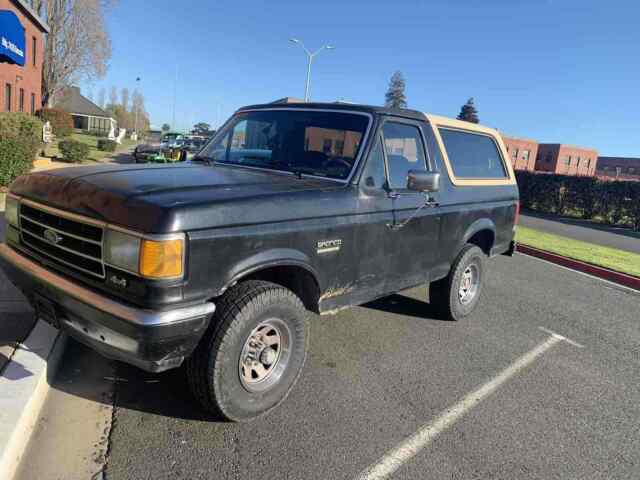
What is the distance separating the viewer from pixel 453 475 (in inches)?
118

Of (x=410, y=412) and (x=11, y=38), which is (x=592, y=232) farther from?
(x=11, y=38)

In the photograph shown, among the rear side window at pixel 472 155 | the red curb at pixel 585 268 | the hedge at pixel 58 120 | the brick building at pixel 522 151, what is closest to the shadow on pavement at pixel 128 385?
the rear side window at pixel 472 155

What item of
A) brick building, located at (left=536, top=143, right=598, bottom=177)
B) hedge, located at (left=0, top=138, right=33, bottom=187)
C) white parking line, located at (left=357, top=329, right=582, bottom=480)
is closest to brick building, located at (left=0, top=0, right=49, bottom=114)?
hedge, located at (left=0, top=138, right=33, bottom=187)

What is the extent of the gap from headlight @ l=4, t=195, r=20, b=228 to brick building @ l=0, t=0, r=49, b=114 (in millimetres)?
17112

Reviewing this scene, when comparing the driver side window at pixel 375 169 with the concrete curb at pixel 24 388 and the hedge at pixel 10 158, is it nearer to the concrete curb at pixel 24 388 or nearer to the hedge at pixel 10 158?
the concrete curb at pixel 24 388

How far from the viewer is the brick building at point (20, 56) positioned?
1808 centimetres

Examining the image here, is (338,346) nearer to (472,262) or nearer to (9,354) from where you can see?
(472,262)

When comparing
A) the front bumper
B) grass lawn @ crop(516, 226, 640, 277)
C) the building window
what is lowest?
grass lawn @ crop(516, 226, 640, 277)

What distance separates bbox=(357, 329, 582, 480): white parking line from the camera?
2984mm

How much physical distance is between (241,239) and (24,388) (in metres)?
1.62

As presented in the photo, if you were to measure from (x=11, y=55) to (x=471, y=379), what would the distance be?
65.9 feet

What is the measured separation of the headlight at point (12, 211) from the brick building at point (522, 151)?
238 ft

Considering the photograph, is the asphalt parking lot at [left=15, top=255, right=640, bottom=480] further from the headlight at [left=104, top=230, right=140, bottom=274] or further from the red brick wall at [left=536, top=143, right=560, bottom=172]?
the red brick wall at [left=536, top=143, right=560, bottom=172]

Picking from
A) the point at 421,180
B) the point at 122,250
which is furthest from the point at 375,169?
the point at 122,250
